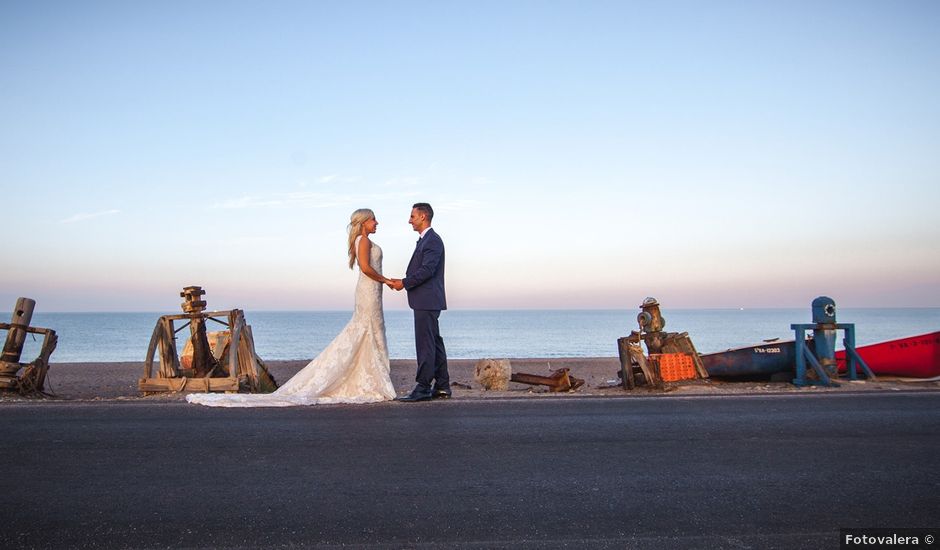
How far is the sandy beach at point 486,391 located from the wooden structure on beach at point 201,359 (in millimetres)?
356

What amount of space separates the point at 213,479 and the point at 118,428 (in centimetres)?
230

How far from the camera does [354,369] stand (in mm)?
9164

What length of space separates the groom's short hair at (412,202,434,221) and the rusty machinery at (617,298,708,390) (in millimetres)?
3834

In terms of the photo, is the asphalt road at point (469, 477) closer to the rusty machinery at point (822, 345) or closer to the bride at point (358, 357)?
the bride at point (358, 357)

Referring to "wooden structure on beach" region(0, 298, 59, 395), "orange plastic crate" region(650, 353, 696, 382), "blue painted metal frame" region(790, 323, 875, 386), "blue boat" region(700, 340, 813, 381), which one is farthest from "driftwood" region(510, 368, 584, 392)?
"wooden structure on beach" region(0, 298, 59, 395)

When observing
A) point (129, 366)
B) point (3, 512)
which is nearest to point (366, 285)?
point (3, 512)

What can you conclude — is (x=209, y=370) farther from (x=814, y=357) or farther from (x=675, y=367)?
(x=814, y=357)

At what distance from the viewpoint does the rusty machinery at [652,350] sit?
11156mm

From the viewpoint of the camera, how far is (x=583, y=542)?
3.34 meters

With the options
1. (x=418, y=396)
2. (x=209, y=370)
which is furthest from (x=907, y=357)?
(x=209, y=370)

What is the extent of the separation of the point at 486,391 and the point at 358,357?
2832 millimetres

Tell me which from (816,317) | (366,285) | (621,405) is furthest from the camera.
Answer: (816,317)

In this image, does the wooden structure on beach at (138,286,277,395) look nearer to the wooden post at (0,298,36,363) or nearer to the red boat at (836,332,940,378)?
the wooden post at (0,298,36,363)

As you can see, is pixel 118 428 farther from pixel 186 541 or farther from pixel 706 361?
pixel 706 361
